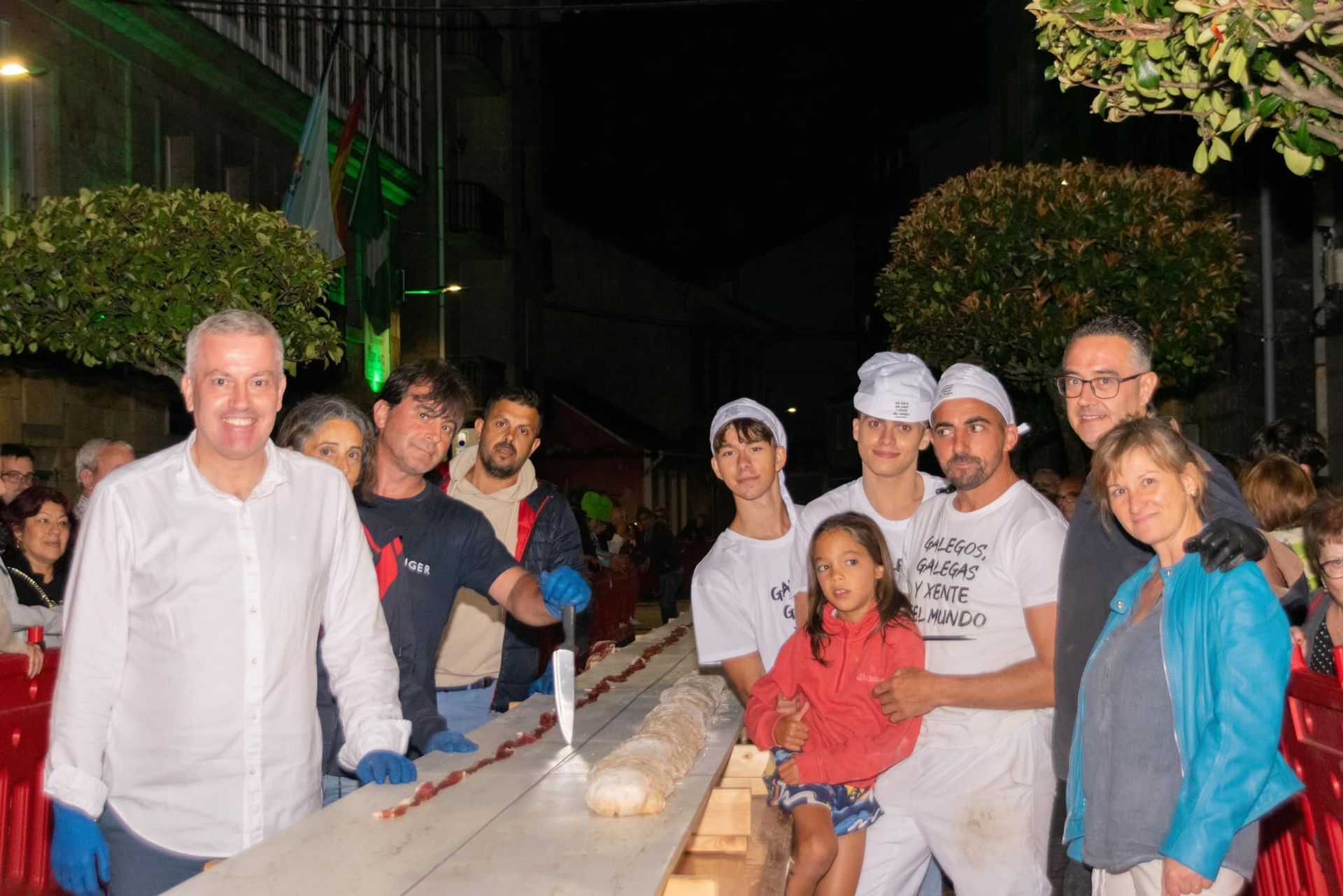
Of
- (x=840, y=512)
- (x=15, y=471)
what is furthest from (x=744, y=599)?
(x=15, y=471)

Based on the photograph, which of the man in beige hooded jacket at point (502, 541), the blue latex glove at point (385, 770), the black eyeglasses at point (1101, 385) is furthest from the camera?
the man in beige hooded jacket at point (502, 541)

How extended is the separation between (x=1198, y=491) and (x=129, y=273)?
9.14 metres

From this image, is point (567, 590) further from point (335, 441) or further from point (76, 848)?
point (76, 848)

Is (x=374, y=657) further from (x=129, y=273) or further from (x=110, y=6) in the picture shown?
(x=110, y=6)

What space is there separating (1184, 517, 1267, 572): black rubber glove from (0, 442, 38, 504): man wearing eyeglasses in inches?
366

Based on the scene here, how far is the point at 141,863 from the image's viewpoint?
3930mm

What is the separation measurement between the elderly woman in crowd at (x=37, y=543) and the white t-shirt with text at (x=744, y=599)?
4934mm

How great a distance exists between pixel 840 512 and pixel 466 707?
220cm

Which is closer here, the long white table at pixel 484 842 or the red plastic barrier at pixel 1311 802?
Result: the long white table at pixel 484 842

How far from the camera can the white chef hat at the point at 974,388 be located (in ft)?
16.2

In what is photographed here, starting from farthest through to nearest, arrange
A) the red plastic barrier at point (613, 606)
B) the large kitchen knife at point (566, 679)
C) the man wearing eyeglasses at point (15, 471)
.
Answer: the red plastic barrier at point (613, 606) → the man wearing eyeglasses at point (15, 471) → the large kitchen knife at point (566, 679)

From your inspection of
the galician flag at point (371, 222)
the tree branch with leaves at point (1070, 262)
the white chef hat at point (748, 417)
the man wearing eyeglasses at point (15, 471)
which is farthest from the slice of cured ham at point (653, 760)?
the galician flag at point (371, 222)

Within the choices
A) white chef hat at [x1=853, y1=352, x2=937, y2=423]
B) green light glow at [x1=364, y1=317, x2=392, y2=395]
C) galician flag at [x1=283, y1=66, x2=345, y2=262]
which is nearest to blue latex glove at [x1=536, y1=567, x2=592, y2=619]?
white chef hat at [x1=853, y1=352, x2=937, y2=423]

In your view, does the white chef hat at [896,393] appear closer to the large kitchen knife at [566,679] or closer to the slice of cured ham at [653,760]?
the slice of cured ham at [653,760]
